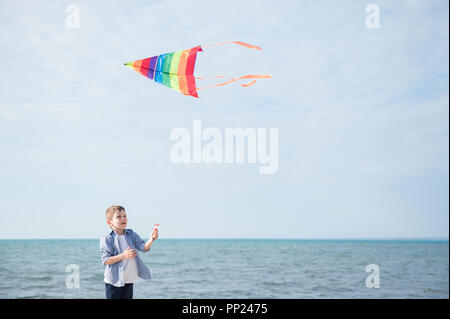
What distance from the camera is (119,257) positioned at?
3.69m

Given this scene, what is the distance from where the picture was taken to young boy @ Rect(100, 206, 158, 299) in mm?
3748

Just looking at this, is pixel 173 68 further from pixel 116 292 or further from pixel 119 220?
pixel 116 292

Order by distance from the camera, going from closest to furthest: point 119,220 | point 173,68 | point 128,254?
point 128,254, point 119,220, point 173,68

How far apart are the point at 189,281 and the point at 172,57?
32.7 feet

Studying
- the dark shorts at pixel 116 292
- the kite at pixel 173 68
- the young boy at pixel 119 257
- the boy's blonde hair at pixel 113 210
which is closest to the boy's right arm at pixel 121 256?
the young boy at pixel 119 257

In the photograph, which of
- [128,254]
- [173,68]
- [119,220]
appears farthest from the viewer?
[173,68]

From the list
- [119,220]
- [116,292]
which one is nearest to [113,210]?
[119,220]

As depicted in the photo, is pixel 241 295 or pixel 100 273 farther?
pixel 100 273

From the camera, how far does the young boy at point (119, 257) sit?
12.3 ft

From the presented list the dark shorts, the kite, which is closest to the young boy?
the dark shorts
